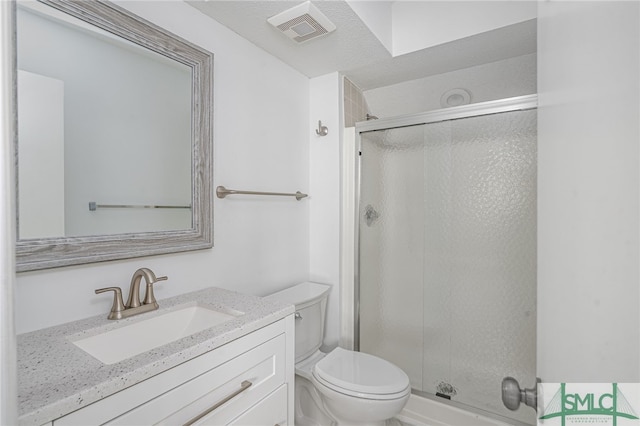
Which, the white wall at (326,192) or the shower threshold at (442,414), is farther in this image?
the white wall at (326,192)

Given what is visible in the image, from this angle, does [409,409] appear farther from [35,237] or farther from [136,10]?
[136,10]

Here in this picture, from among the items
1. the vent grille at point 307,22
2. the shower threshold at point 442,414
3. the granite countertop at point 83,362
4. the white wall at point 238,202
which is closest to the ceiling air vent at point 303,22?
the vent grille at point 307,22

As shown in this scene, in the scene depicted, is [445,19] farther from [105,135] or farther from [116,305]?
[116,305]

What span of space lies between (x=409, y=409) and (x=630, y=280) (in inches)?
77.5

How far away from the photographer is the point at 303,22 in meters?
1.55

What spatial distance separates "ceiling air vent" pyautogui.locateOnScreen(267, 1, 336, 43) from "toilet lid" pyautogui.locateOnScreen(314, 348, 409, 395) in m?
1.68

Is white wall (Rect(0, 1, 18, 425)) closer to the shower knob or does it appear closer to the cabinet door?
the cabinet door

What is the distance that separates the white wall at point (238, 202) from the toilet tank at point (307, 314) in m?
0.16

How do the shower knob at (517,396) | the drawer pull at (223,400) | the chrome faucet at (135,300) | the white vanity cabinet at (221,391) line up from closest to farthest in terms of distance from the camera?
1. the shower knob at (517,396)
2. the white vanity cabinet at (221,391)
3. the drawer pull at (223,400)
4. the chrome faucet at (135,300)

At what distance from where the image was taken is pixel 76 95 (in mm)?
1112

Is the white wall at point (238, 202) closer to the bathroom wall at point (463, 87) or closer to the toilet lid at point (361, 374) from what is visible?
the toilet lid at point (361, 374)

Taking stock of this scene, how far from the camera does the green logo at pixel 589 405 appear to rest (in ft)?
0.97

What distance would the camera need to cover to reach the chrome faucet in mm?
1094

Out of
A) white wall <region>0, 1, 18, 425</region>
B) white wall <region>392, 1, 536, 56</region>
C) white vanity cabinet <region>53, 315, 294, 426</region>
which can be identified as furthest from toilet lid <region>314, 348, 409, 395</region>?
white wall <region>392, 1, 536, 56</region>
